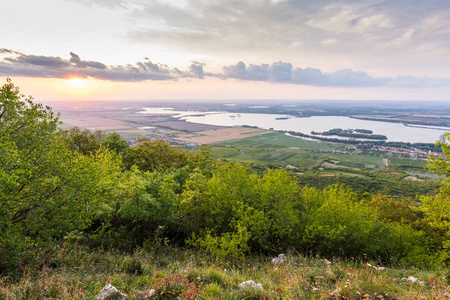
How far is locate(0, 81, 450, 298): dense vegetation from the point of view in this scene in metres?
8.46

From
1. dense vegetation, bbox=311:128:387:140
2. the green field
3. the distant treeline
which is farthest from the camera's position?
dense vegetation, bbox=311:128:387:140

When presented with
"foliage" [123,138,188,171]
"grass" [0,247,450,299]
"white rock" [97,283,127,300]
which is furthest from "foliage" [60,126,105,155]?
"white rock" [97,283,127,300]

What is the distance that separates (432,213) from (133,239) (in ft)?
65.0

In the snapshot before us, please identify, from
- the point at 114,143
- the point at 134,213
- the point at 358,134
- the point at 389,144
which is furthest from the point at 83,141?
the point at 358,134

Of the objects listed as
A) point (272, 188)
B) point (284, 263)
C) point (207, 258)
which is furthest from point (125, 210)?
point (272, 188)

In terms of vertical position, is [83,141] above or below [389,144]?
above

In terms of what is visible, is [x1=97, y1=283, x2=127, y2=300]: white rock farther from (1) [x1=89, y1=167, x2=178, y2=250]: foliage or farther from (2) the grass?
(1) [x1=89, y1=167, x2=178, y2=250]: foliage

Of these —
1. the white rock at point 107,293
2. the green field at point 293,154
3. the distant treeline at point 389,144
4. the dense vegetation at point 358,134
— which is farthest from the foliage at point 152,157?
the dense vegetation at point 358,134

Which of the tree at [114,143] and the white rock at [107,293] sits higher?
the tree at [114,143]

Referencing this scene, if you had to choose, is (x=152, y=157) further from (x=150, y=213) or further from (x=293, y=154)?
(x=293, y=154)

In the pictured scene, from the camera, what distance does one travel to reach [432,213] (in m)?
14.6

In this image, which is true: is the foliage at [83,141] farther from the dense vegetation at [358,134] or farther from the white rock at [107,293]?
the dense vegetation at [358,134]

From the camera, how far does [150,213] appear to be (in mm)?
11695

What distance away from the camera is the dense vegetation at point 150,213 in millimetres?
8461
